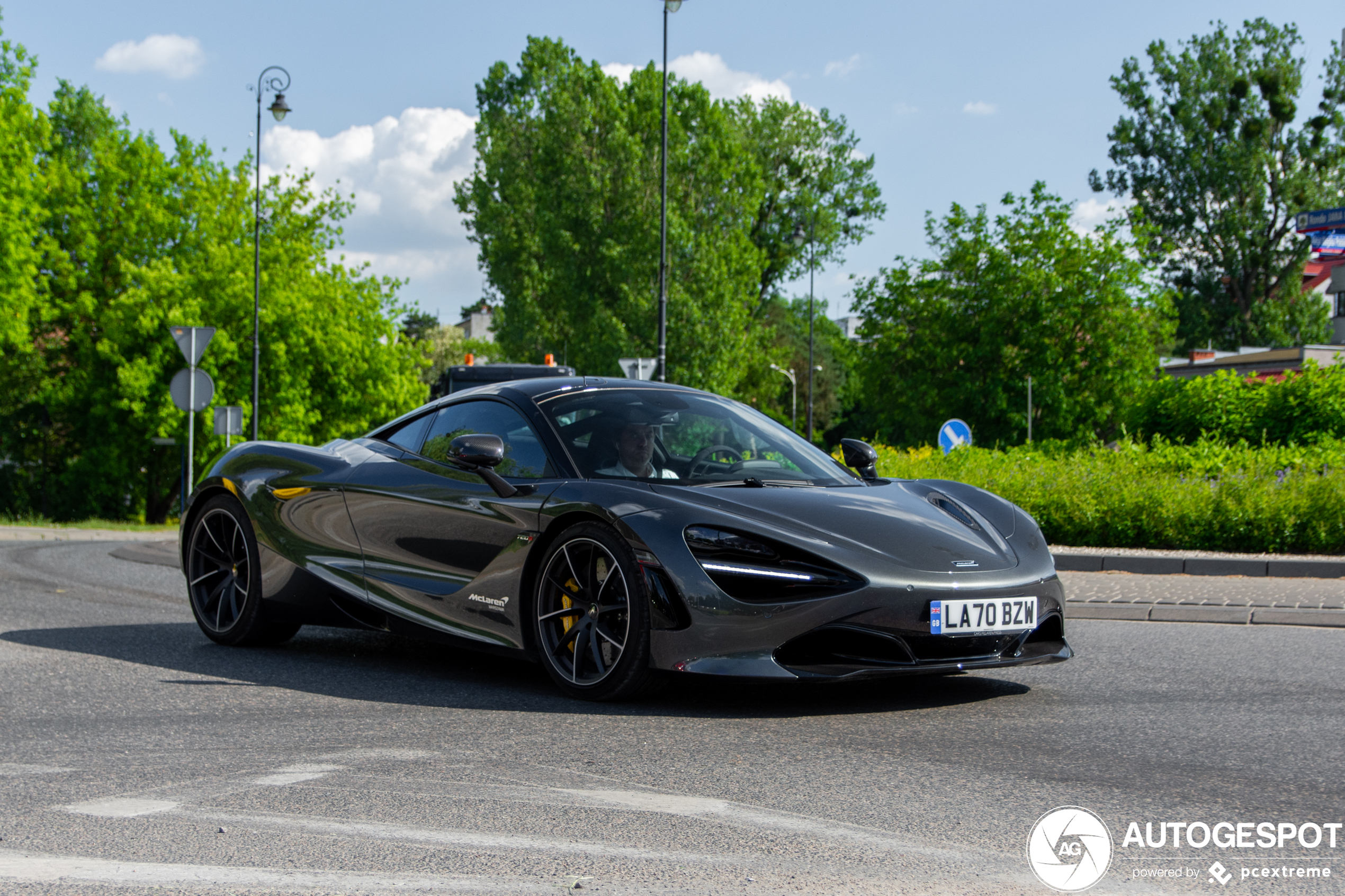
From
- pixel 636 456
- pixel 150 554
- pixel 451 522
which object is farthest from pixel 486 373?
pixel 636 456

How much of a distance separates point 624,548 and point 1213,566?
768cm

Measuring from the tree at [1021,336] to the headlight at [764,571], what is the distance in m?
25.6

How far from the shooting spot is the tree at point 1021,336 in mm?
30844

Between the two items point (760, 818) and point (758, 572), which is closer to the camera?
point (760, 818)

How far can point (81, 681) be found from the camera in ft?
18.9

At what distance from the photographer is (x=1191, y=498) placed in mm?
12438

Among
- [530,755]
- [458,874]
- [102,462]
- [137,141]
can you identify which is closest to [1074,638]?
[530,755]

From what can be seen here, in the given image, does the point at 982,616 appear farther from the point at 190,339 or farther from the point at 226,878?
the point at 190,339

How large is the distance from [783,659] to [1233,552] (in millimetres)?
8776

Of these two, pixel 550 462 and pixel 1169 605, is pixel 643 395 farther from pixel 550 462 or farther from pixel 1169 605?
pixel 1169 605

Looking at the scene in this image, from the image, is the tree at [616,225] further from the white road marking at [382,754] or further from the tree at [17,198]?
the white road marking at [382,754]

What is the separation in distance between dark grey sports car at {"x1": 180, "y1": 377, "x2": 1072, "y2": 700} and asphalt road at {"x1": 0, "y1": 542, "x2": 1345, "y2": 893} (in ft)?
0.87

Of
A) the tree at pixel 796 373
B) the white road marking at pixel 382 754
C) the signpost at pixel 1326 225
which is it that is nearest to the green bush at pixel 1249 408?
the white road marking at pixel 382 754

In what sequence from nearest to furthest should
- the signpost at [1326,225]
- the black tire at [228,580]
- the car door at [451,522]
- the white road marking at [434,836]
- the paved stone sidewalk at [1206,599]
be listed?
the white road marking at [434,836]
the car door at [451,522]
the black tire at [228,580]
the paved stone sidewalk at [1206,599]
the signpost at [1326,225]
